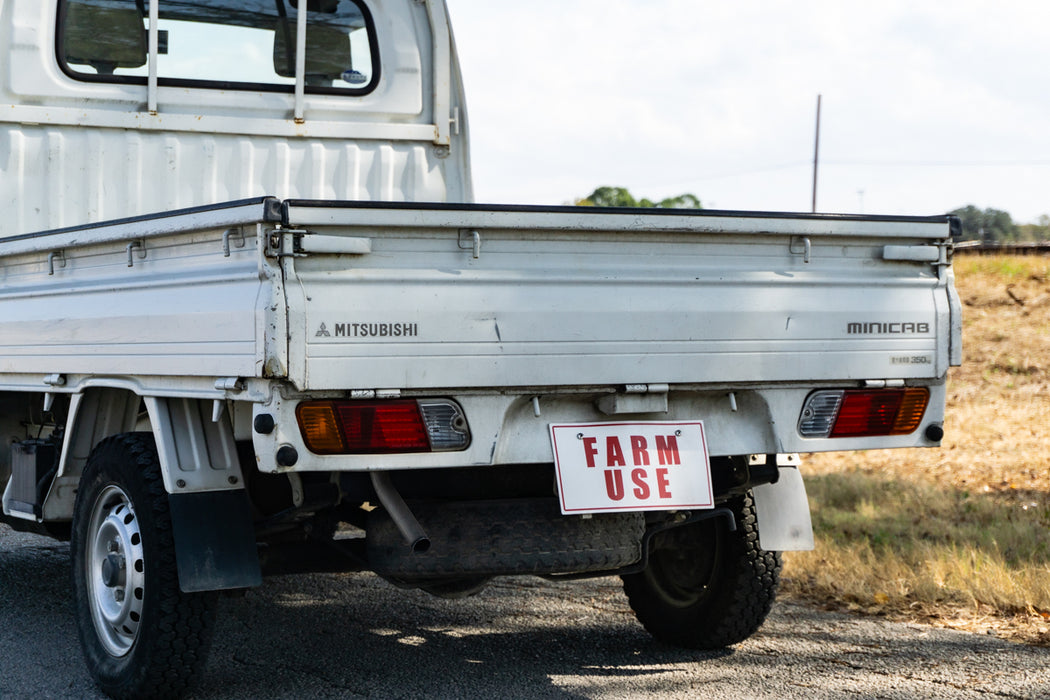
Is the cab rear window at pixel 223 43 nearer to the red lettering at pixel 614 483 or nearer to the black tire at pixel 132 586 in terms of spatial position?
the black tire at pixel 132 586

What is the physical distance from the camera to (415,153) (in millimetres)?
6281

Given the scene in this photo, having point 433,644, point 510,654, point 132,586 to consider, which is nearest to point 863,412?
point 510,654

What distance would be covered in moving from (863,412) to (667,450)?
712mm

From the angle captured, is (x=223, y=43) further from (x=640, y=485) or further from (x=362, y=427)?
(x=640, y=485)

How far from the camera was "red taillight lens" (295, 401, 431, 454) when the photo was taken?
140 inches

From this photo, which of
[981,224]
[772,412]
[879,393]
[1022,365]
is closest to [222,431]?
[772,412]

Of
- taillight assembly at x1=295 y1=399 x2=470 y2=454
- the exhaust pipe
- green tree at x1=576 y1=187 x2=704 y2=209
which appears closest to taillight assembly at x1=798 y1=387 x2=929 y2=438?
taillight assembly at x1=295 y1=399 x2=470 y2=454

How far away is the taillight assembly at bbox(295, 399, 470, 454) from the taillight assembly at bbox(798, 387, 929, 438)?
3.84 feet

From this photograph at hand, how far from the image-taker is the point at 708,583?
191 inches

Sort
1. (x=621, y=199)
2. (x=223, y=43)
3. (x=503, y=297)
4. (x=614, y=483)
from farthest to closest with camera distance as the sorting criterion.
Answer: (x=621, y=199), (x=223, y=43), (x=614, y=483), (x=503, y=297)

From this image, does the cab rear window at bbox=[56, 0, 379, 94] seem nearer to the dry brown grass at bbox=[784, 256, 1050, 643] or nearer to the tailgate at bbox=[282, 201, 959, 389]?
the tailgate at bbox=[282, 201, 959, 389]

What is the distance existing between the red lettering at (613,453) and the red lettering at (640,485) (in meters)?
0.05

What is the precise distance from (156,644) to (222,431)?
68cm

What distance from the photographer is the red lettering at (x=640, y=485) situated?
3.83m
